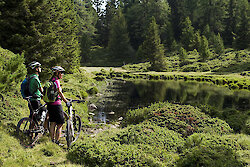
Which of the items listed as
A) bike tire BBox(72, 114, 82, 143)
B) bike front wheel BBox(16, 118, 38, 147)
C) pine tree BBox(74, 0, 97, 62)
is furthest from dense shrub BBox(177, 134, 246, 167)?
pine tree BBox(74, 0, 97, 62)

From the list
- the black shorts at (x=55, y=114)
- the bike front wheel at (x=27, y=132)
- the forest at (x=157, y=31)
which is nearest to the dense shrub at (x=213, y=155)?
the black shorts at (x=55, y=114)

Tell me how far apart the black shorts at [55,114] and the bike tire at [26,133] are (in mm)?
682

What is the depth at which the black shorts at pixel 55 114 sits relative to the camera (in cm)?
677

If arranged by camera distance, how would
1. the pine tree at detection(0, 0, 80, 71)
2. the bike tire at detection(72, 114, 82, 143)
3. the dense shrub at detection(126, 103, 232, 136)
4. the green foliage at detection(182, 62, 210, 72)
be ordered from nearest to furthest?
1. the bike tire at detection(72, 114, 82, 143)
2. the dense shrub at detection(126, 103, 232, 136)
3. the pine tree at detection(0, 0, 80, 71)
4. the green foliage at detection(182, 62, 210, 72)

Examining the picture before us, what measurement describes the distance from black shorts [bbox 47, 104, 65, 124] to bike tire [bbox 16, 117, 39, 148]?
682 mm

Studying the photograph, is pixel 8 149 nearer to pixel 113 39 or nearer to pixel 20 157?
pixel 20 157

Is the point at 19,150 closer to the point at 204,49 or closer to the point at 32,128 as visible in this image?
the point at 32,128

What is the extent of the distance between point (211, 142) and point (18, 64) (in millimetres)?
7626

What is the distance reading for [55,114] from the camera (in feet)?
22.4

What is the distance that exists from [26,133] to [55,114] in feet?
3.94

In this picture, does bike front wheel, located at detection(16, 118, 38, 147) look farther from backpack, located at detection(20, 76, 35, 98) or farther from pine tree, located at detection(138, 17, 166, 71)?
pine tree, located at detection(138, 17, 166, 71)

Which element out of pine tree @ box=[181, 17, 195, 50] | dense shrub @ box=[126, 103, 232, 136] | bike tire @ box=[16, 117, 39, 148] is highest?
pine tree @ box=[181, 17, 195, 50]

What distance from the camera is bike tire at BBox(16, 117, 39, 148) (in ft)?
22.0

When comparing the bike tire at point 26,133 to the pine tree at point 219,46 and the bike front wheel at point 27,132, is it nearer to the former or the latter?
the bike front wheel at point 27,132
